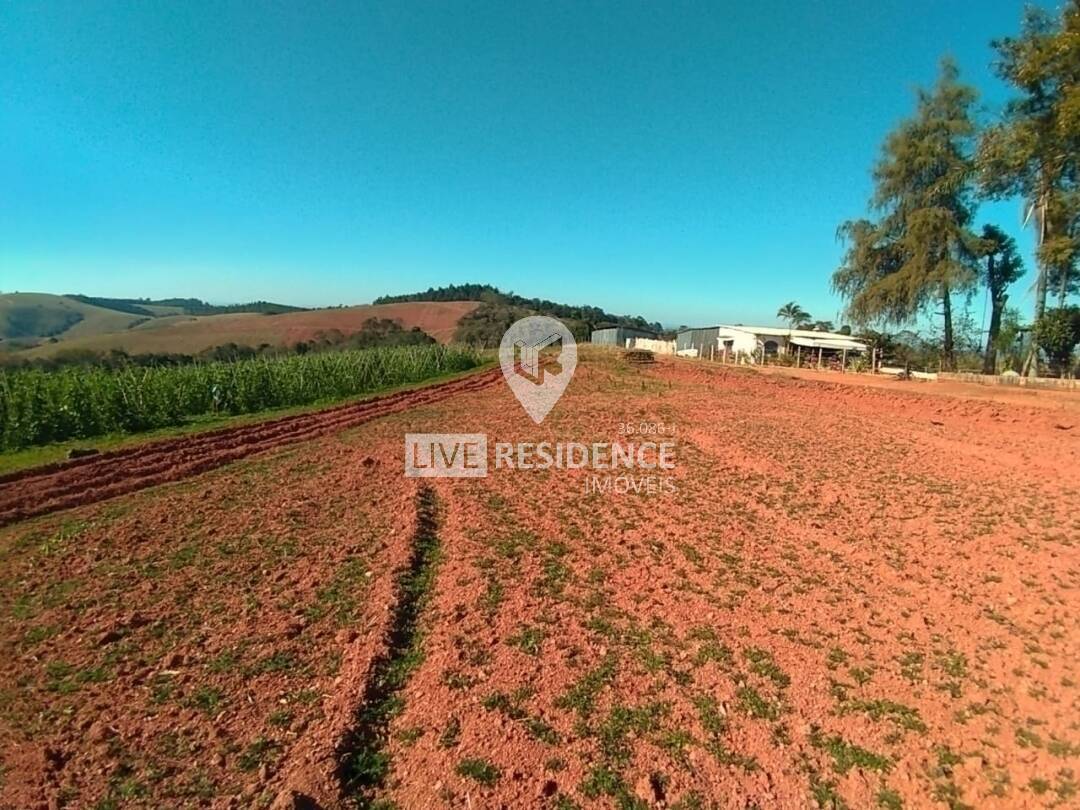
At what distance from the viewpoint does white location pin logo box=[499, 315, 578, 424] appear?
17.0 m

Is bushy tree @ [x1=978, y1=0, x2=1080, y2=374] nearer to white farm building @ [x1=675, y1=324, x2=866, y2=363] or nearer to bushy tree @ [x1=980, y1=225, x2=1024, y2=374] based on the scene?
bushy tree @ [x1=980, y1=225, x2=1024, y2=374]

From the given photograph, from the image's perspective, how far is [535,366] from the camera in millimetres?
26188

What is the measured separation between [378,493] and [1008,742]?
6.59 metres

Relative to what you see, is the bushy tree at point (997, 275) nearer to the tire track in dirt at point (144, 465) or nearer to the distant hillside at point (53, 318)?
the tire track in dirt at point (144, 465)

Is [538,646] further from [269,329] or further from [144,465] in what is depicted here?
[269,329]

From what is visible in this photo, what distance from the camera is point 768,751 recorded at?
3.07 metres

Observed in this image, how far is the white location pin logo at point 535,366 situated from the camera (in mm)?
17000

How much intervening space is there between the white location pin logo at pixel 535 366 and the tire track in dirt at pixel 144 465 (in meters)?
4.98

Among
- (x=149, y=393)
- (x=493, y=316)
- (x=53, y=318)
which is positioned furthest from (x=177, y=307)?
(x=149, y=393)

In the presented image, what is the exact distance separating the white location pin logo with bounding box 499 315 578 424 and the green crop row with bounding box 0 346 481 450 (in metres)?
5.97

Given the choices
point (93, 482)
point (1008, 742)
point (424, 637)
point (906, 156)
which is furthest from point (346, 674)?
point (906, 156)

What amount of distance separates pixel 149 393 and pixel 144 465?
4635 mm

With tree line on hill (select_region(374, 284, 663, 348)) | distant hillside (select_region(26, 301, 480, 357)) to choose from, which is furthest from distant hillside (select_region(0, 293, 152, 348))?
tree line on hill (select_region(374, 284, 663, 348))

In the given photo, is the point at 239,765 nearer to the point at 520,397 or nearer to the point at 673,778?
the point at 673,778
